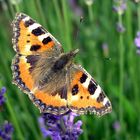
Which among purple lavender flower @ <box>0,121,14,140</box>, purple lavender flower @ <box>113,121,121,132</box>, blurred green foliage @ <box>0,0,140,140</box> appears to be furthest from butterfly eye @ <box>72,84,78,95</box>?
purple lavender flower @ <box>113,121,121,132</box>

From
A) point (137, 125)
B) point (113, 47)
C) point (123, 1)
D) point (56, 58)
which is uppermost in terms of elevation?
point (123, 1)

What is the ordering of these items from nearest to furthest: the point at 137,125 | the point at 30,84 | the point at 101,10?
the point at 30,84 < the point at 137,125 < the point at 101,10

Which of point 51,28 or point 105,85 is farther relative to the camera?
point 51,28

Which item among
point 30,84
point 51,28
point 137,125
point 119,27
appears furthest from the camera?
point 51,28

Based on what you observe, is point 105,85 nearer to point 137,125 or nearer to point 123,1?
point 137,125

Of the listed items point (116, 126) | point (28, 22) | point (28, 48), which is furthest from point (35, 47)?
point (116, 126)

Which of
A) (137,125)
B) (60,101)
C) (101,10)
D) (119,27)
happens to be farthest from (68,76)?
(101,10)

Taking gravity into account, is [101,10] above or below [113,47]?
above

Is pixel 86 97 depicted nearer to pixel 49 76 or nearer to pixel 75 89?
pixel 75 89
